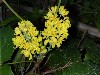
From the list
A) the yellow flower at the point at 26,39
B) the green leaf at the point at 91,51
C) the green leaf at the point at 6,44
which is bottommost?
the green leaf at the point at 91,51

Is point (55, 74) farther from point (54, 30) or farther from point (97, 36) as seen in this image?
point (97, 36)

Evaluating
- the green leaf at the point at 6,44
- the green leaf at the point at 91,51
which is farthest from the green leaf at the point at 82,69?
the green leaf at the point at 6,44

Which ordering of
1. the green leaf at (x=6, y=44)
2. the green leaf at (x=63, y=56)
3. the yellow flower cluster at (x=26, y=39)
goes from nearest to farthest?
the yellow flower cluster at (x=26, y=39), the green leaf at (x=6, y=44), the green leaf at (x=63, y=56)

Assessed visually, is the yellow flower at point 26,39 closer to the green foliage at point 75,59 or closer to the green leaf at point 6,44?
the green leaf at point 6,44

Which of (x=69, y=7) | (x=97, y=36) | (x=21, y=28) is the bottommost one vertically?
(x=97, y=36)

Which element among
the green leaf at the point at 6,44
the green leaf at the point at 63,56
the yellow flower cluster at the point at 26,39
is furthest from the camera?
the green leaf at the point at 63,56

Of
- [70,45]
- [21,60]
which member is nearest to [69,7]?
[70,45]

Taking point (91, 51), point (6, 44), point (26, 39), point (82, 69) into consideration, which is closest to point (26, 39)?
point (26, 39)

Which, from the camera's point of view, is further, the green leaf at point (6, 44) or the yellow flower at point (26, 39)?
the green leaf at point (6, 44)

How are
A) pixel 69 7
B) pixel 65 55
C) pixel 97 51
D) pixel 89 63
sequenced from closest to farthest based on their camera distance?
pixel 89 63 → pixel 65 55 → pixel 97 51 → pixel 69 7
